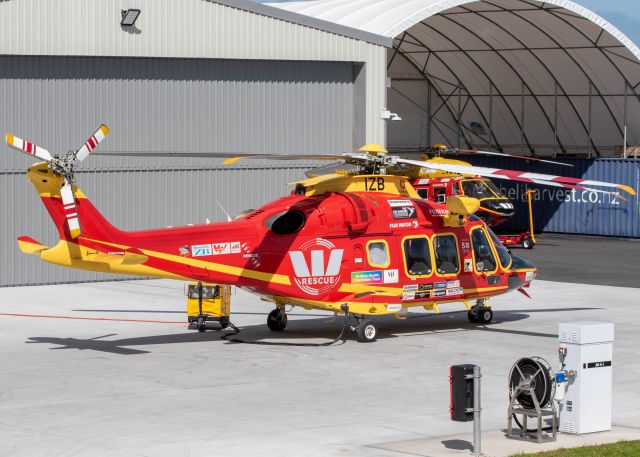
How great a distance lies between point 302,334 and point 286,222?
2540 mm

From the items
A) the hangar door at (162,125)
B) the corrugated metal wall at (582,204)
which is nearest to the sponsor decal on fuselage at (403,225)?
the hangar door at (162,125)

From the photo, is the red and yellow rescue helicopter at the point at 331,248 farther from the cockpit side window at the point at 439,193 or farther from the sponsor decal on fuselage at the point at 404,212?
the cockpit side window at the point at 439,193

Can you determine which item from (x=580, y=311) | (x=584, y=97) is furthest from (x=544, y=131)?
(x=580, y=311)

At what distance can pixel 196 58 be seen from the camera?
108 feet

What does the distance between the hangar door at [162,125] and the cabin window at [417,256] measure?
11.5m

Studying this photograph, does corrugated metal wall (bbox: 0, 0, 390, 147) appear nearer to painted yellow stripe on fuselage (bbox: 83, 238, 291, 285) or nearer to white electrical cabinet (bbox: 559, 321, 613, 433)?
painted yellow stripe on fuselage (bbox: 83, 238, 291, 285)

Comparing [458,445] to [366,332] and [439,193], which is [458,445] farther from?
[439,193]

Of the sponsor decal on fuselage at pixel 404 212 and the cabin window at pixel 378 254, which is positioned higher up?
the sponsor decal on fuselage at pixel 404 212

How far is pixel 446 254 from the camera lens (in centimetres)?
2347

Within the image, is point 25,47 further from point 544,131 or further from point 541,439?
point 544,131

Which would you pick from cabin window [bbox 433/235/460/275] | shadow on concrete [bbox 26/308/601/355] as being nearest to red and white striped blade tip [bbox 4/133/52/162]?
shadow on concrete [bbox 26/308/601/355]

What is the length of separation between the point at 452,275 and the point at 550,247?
1802cm

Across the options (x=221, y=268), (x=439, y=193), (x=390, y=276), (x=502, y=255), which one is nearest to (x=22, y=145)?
(x=221, y=268)

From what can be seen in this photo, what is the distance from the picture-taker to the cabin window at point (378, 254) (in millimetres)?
22547
